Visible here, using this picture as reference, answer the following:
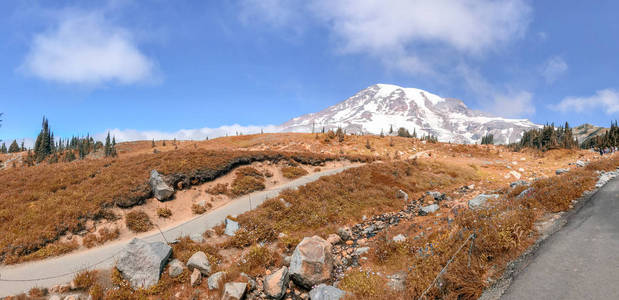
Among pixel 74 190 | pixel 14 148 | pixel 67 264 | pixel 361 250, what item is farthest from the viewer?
pixel 14 148

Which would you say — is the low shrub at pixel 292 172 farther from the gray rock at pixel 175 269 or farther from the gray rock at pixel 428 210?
the gray rock at pixel 175 269

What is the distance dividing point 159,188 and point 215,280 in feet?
31.3

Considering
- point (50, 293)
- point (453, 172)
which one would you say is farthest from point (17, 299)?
point (453, 172)

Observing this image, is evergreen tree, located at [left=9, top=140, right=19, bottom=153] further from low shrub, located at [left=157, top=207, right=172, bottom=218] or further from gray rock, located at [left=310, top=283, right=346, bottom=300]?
gray rock, located at [left=310, top=283, right=346, bottom=300]

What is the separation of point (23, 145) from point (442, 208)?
585ft

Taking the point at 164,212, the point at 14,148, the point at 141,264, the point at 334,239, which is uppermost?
the point at 14,148

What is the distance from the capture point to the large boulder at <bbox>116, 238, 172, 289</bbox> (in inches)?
327

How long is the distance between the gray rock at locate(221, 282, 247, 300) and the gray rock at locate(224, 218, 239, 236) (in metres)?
4.50

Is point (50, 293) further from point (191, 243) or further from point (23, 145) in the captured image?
point (23, 145)

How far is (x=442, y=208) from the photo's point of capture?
49.6 feet

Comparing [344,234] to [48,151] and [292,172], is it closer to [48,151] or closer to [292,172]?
[292,172]

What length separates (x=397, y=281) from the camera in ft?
24.9

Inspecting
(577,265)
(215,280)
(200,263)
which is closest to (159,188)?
(200,263)

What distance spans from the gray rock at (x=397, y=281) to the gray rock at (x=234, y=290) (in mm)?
4598
